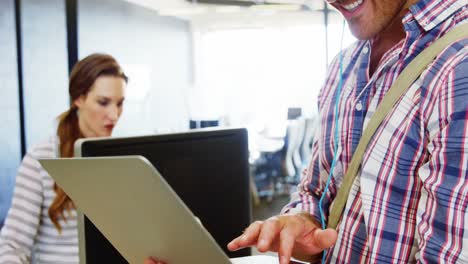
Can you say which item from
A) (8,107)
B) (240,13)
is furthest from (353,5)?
(240,13)

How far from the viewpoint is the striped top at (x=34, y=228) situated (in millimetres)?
1470

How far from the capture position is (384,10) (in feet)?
3.13

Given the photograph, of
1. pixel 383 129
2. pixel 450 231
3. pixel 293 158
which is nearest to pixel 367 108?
pixel 383 129

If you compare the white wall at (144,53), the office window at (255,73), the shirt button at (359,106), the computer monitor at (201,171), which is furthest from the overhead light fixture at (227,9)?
the shirt button at (359,106)

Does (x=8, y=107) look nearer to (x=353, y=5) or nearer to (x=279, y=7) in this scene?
(x=279, y=7)

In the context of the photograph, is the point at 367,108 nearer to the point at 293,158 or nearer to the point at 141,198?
the point at 141,198

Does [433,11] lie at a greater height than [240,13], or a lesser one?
lesser

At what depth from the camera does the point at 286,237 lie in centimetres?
82

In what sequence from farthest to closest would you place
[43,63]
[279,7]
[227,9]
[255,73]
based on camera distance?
[255,73] < [227,9] < [279,7] < [43,63]

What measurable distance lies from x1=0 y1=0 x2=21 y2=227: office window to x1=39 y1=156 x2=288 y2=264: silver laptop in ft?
10.3

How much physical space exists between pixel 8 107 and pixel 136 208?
333 centimetres

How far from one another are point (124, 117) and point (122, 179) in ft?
13.7

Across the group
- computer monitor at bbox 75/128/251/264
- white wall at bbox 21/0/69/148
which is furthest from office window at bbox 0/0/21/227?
computer monitor at bbox 75/128/251/264

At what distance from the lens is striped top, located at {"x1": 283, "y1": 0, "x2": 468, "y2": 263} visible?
0.72m
